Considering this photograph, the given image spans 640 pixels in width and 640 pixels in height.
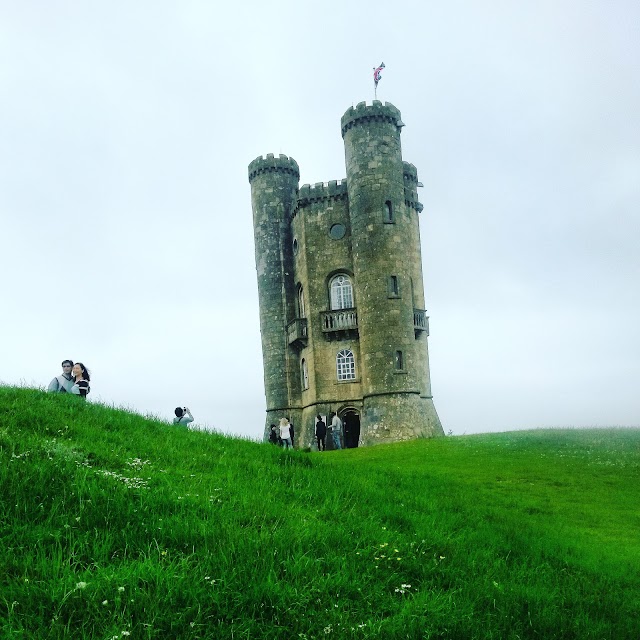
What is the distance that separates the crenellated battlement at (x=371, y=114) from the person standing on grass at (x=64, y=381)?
24862mm

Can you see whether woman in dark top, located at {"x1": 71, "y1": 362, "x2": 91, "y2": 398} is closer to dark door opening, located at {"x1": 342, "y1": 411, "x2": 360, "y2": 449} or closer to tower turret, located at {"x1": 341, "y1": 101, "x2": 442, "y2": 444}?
tower turret, located at {"x1": 341, "y1": 101, "x2": 442, "y2": 444}

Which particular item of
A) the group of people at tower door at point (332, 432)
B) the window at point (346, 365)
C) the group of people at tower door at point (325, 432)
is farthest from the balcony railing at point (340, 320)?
the group of people at tower door at point (332, 432)

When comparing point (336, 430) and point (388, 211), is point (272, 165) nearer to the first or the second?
point (388, 211)

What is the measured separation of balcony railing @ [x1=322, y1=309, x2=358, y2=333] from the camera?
35.8 m

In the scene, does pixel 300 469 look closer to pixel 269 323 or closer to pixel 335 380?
pixel 335 380

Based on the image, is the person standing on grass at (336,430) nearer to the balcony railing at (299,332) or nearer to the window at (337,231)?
the balcony railing at (299,332)

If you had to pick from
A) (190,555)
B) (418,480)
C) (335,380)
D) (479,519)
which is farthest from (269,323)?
(190,555)

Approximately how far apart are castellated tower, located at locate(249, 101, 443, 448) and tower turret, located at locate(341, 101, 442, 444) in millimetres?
57

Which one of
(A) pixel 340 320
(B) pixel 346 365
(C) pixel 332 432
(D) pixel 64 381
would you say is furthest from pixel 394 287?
(D) pixel 64 381

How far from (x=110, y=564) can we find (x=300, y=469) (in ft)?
17.8

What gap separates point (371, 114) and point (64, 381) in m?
25.7

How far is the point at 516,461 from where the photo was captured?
1881cm

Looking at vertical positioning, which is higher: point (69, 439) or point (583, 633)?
point (69, 439)

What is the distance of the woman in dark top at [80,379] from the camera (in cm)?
1468
